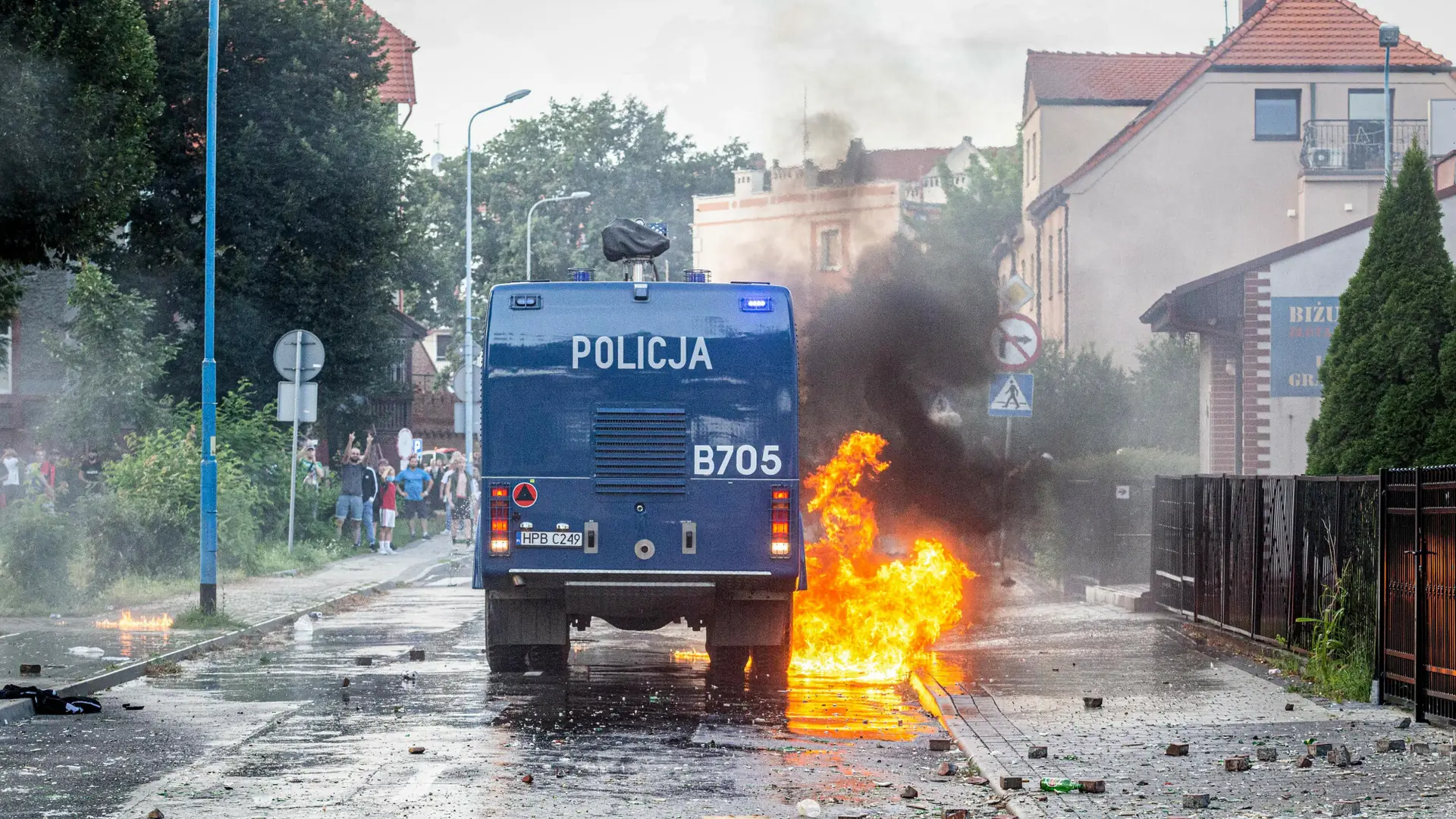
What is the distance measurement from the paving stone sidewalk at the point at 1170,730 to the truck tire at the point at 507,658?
10.5 feet

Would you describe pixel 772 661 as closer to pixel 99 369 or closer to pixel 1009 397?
pixel 1009 397

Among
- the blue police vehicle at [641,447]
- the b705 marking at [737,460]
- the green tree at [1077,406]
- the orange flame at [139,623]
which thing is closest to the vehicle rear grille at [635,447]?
the blue police vehicle at [641,447]

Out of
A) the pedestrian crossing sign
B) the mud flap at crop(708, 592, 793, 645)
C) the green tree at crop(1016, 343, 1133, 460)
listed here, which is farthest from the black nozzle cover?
the green tree at crop(1016, 343, 1133, 460)

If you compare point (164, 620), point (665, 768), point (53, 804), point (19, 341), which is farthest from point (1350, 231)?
point (19, 341)

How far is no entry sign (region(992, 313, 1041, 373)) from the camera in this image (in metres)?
20.7

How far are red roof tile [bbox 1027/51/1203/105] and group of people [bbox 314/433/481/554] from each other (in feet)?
65.3

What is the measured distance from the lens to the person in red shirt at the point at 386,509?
3325 centimetres

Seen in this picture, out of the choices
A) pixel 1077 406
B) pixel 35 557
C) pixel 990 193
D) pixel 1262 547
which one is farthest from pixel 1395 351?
pixel 990 193

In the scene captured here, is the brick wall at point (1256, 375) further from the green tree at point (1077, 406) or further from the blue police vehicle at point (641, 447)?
the blue police vehicle at point (641, 447)

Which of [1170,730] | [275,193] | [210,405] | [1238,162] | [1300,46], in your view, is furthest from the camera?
[1238,162]

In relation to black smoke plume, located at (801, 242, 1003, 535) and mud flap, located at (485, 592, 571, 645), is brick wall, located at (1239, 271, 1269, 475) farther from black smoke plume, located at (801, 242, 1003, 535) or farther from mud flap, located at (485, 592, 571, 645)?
mud flap, located at (485, 592, 571, 645)

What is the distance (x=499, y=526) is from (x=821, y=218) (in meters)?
13.4

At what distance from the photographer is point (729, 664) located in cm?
1348

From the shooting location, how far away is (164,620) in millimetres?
17953
